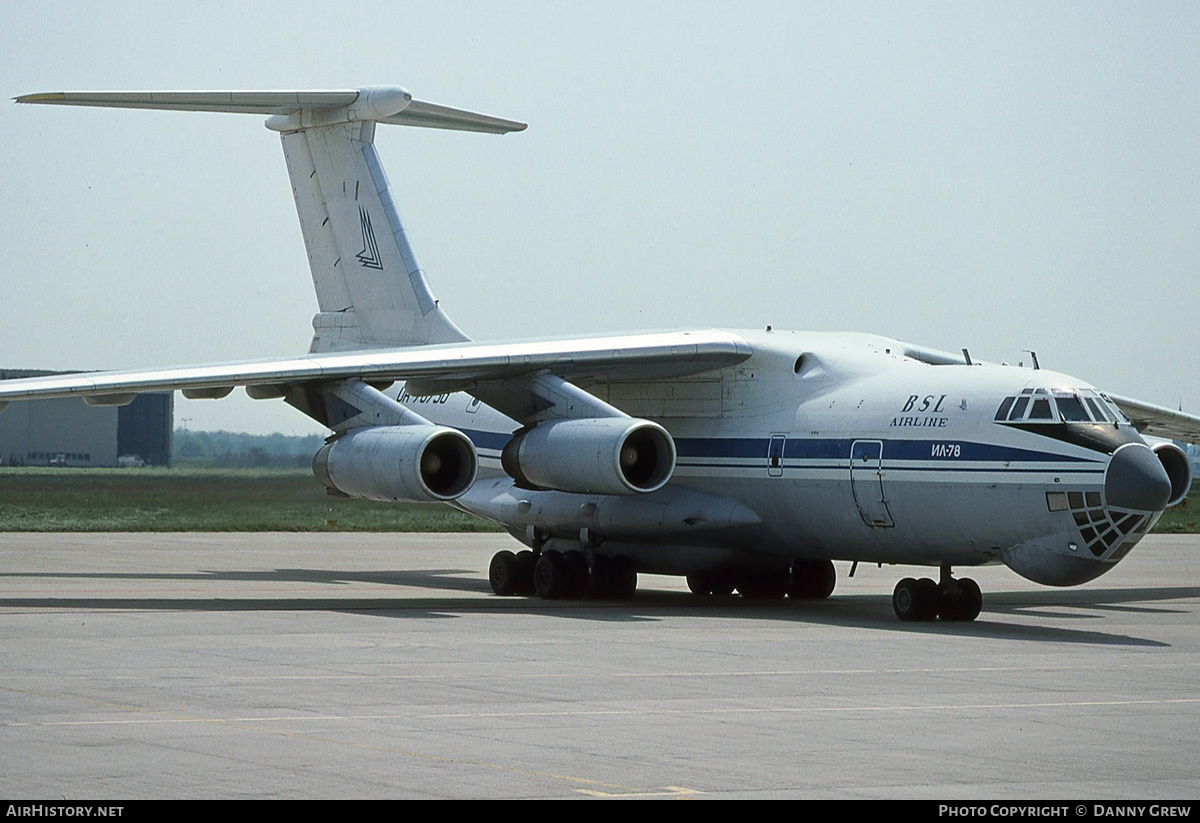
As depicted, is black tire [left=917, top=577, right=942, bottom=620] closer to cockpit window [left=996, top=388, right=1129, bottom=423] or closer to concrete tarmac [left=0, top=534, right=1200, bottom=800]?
concrete tarmac [left=0, top=534, right=1200, bottom=800]

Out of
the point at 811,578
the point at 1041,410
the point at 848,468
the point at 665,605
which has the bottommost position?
the point at 665,605

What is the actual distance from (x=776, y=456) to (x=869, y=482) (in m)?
1.40

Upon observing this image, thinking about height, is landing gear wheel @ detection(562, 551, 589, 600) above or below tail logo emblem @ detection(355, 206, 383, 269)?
below

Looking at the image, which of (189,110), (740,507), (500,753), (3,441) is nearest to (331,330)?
(189,110)

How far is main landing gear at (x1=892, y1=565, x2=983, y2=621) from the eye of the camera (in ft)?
55.0

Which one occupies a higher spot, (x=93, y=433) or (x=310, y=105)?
(x=310, y=105)

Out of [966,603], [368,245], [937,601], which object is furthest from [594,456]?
[368,245]

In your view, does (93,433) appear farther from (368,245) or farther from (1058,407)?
(1058,407)

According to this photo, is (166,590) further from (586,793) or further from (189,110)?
(586,793)

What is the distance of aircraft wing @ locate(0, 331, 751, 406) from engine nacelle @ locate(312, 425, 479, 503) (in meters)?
0.73

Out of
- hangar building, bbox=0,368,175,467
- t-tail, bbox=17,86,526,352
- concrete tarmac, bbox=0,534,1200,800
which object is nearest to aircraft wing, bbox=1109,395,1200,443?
concrete tarmac, bbox=0,534,1200,800

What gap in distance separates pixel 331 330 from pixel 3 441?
113 ft

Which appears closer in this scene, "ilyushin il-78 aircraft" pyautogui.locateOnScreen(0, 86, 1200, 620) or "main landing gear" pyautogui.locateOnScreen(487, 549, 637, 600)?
"ilyushin il-78 aircraft" pyautogui.locateOnScreen(0, 86, 1200, 620)

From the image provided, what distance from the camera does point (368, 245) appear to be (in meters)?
22.6
